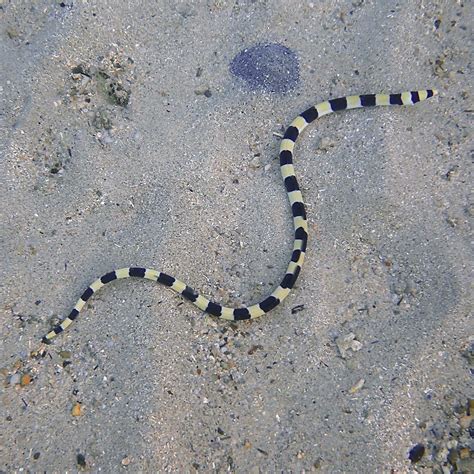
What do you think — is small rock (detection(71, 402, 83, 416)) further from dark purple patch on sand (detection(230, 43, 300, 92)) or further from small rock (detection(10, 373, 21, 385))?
dark purple patch on sand (detection(230, 43, 300, 92))

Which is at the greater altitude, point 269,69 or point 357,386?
point 269,69

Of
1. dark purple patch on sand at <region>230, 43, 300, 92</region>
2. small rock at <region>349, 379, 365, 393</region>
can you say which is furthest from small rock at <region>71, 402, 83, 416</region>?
dark purple patch on sand at <region>230, 43, 300, 92</region>

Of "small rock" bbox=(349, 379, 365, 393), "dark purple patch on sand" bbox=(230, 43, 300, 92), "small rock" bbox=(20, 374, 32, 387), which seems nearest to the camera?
"small rock" bbox=(349, 379, 365, 393)

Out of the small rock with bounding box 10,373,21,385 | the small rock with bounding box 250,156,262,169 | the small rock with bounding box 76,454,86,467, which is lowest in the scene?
the small rock with bounding box 76,454,86,467

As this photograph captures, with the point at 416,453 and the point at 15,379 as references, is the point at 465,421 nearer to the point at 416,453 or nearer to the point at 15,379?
the point at 416,453

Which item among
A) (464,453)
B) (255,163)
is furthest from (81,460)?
(255,163)

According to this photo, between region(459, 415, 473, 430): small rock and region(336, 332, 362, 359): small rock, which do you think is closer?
region(459, 415, 473, 430): small rock
